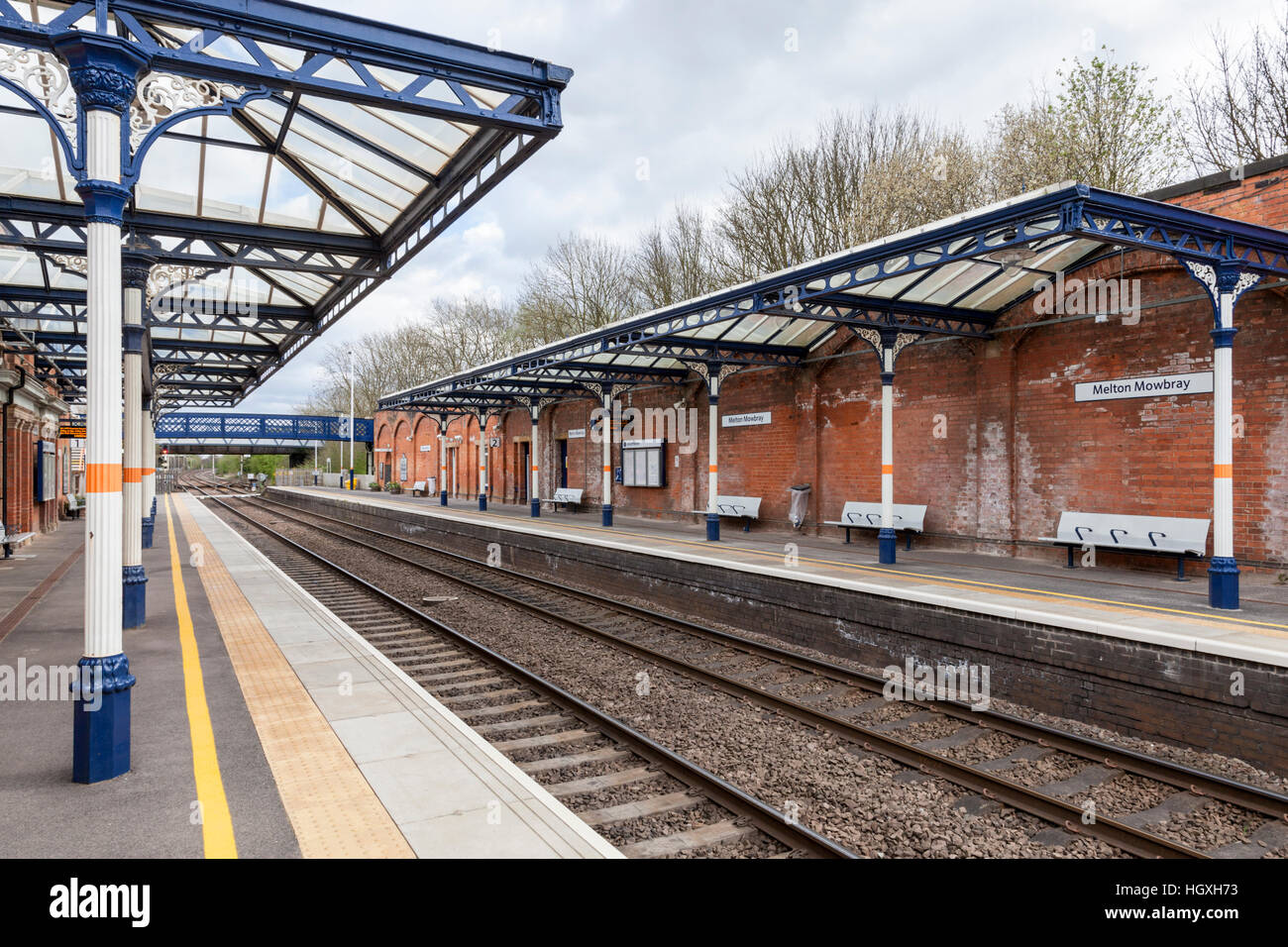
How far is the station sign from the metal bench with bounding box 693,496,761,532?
1.82m

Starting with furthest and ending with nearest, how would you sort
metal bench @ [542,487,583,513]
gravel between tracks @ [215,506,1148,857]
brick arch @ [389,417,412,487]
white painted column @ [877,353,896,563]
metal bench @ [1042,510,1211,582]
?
brick arch @ [389,417,412,487] → metal bench @ [542,487,583,513] → white painted column @ [877,353,896,563] → metal bench @ [1042,510,1211,582] → gravel between tracks @ [215,506,1148,857]

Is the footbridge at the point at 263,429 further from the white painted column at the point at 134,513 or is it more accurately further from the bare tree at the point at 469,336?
the white painted column at the point at 134,513

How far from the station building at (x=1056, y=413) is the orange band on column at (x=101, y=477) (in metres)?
9.30

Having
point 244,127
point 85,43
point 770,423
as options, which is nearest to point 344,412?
point 770,423

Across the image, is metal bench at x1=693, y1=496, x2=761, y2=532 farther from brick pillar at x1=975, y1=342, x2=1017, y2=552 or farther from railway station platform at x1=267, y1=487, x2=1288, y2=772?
brick pillar at x1=975, y1=342, x2=1017, y2=552

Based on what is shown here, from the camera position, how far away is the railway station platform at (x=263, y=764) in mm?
3662

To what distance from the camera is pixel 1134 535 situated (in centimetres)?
1053

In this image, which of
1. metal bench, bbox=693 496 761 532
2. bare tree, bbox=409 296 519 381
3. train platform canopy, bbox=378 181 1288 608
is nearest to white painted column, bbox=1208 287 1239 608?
train platform canopy, bbox=378 181 1288 608

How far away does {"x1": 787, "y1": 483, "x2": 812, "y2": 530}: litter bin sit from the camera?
16.2 m

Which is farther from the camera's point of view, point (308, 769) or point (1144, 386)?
point (1144, 386)

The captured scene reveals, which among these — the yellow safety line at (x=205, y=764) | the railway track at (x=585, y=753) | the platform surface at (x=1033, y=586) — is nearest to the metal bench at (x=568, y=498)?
the platform surface at (x=1033, y=586)

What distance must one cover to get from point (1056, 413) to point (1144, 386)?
1361 mm

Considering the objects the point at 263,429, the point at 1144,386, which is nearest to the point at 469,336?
the point at 263,429

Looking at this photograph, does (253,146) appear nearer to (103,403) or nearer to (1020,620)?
(103,403)
